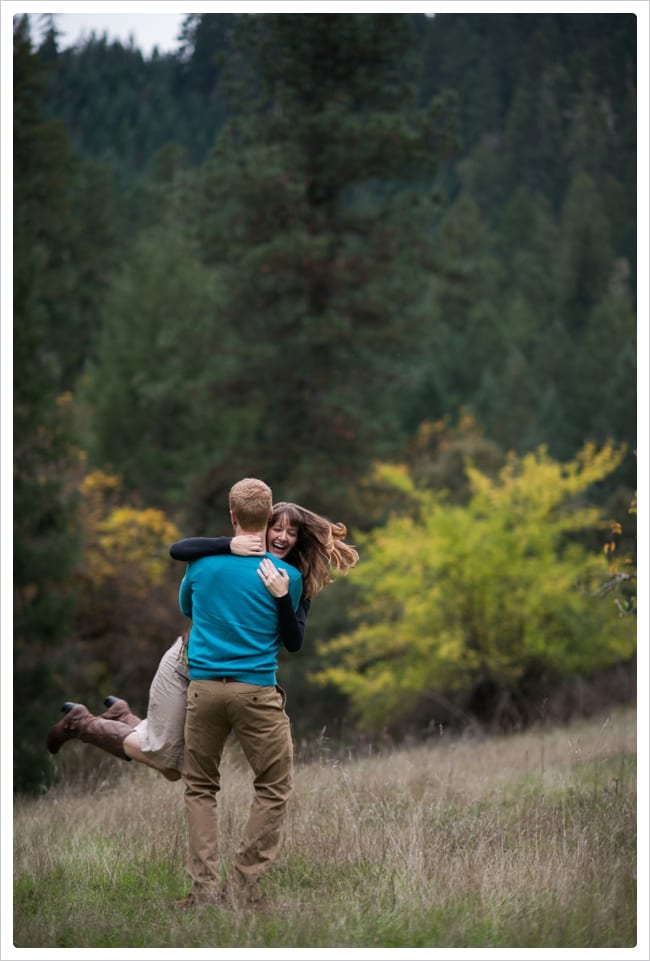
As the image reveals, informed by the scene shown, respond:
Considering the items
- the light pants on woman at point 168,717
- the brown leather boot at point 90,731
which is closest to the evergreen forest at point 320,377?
the light pants on woman at point 168,717

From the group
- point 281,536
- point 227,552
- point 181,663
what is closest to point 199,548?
point 227,552

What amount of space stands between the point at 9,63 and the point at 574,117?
14.6 meters

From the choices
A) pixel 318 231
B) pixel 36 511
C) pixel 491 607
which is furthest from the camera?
pixel 318 231

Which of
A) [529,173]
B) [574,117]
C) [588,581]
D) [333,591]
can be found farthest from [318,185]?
[529,173]

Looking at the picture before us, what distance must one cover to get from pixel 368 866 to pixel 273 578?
1376mm

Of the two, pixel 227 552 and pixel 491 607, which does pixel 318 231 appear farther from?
pixel 227 552

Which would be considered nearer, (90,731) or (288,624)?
(288,624)

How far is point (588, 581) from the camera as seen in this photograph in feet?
56.4

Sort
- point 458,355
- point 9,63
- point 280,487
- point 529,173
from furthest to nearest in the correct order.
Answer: point 458,355 → point 529,173 → point 280,487 → point 9,63

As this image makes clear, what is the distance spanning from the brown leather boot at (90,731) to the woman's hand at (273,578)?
3.60 ft

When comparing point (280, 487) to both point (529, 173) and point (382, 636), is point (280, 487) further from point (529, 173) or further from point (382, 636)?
point (529, 173)

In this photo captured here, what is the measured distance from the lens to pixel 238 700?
13.1 feet

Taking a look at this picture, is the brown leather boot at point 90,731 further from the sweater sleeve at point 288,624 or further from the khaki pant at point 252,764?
the sweater sleeve at point 288,624

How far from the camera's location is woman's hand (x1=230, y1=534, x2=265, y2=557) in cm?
404
